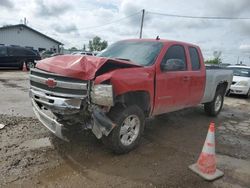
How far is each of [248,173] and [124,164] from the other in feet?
6.41

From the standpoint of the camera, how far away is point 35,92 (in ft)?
14.4

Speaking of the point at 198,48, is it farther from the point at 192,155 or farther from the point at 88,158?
→ the point at 88,158

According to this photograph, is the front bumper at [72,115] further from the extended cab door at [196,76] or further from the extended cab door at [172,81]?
the extended cab door at [196,76]

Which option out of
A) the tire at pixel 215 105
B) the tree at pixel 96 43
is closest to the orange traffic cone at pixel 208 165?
the tire at pixel 215 105

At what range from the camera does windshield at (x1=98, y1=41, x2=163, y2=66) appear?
4.95m

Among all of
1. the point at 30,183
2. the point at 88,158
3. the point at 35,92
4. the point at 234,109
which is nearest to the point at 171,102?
the point at 88,158

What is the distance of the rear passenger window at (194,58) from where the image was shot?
6.15m

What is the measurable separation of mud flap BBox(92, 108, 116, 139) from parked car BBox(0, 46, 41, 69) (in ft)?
52.6

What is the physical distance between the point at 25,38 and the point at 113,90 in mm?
33599

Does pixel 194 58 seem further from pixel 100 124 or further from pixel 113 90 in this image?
pixel 100 124

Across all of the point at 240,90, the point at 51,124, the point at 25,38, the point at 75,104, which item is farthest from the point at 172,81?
the point at 25,38

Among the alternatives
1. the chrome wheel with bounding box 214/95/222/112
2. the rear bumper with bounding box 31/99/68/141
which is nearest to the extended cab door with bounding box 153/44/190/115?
the rear bumper with bounding box 31/99/68/141

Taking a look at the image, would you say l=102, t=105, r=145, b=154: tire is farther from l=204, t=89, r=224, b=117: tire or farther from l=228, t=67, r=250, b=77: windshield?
l=228, t=67, r=250, b=77: windshield

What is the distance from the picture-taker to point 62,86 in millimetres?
3850
